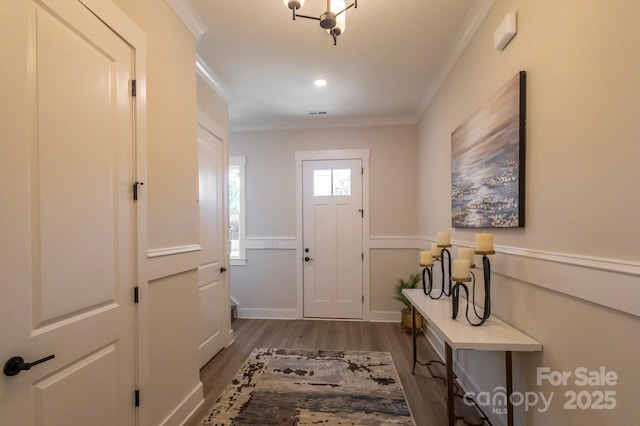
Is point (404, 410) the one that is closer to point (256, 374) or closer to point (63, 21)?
point (256, 374)

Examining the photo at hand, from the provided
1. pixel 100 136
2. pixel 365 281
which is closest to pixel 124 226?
pixel 100 136

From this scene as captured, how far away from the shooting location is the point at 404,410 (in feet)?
6.75

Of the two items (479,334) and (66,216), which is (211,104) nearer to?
(66,216)

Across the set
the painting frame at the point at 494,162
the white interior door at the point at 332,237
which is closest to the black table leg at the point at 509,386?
the painting frame at the point at 494,162

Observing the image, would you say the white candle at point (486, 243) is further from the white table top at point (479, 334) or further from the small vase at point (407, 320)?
the small vase at point (407, 320)

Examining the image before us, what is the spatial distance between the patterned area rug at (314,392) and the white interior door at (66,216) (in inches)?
33.9

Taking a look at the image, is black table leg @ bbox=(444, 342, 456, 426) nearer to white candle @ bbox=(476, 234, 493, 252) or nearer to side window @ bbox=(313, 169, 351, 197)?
white candle @ bbox=(476, 234, 493, 252)

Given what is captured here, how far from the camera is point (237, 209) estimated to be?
14.1ft

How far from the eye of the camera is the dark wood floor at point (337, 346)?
2.17 meters

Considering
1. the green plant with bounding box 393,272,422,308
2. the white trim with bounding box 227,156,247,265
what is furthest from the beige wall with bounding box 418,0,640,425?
the white trim with bounding box 227,156,247,265

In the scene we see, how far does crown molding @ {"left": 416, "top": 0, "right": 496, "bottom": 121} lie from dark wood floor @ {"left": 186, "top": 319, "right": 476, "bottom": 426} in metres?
2.75

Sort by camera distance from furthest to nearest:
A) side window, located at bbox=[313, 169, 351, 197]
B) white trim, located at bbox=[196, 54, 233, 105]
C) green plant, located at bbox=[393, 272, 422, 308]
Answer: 1. side window, located at bbox=[313, 169, 351, 197]
2. green plant, located at bbox=[393, 272, 422, 308]
3. white trim, located at bbox=[196, 54, 233, 105]

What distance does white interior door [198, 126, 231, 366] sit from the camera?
2.78 meters

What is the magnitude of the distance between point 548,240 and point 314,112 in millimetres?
3094
